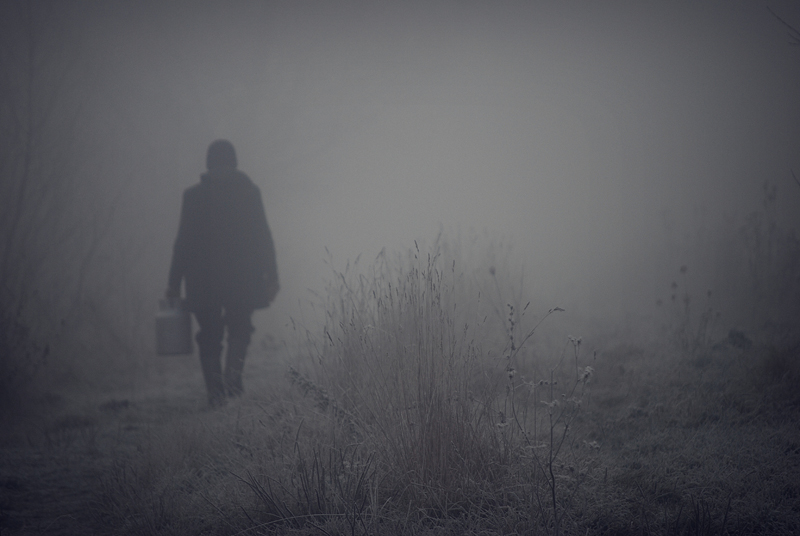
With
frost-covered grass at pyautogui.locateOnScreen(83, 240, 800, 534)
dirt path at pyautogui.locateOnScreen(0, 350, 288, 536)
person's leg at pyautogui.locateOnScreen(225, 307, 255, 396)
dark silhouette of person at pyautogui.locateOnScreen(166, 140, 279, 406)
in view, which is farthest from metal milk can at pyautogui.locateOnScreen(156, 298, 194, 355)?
frost-covered grass at pyautogui.locateOnScreen(83, 240, 800, 534)

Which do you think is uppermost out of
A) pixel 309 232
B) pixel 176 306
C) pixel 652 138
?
pixel 652 138

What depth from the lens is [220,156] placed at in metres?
4.53

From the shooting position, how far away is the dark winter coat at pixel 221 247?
4340 mm

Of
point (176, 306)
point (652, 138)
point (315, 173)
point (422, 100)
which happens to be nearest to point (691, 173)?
point (652, 138)

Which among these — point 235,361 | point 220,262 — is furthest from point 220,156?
point 235,361

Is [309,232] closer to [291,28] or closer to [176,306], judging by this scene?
[291,28]

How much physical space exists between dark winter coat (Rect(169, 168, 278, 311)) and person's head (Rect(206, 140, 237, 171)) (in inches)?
3.0

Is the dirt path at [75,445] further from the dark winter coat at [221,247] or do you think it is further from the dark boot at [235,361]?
the dark winter coat at [221,247]

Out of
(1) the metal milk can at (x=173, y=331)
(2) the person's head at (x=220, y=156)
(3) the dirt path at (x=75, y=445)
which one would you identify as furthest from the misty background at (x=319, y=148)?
(2) the person's head at (x=220, y=156)

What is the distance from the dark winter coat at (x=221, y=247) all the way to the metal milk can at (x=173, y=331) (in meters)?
0.12

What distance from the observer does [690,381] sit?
3057 millimetres

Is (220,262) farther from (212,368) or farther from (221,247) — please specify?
(212,368)

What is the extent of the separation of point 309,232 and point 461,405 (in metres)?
12.1

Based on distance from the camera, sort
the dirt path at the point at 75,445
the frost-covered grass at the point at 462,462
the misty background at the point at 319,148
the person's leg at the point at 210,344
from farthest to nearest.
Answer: the misty background at the point at 319,148
the person's leg at the point at 210,344
the dirt path at the point at 75,445
the frost-covered grass at the point at 462,462
